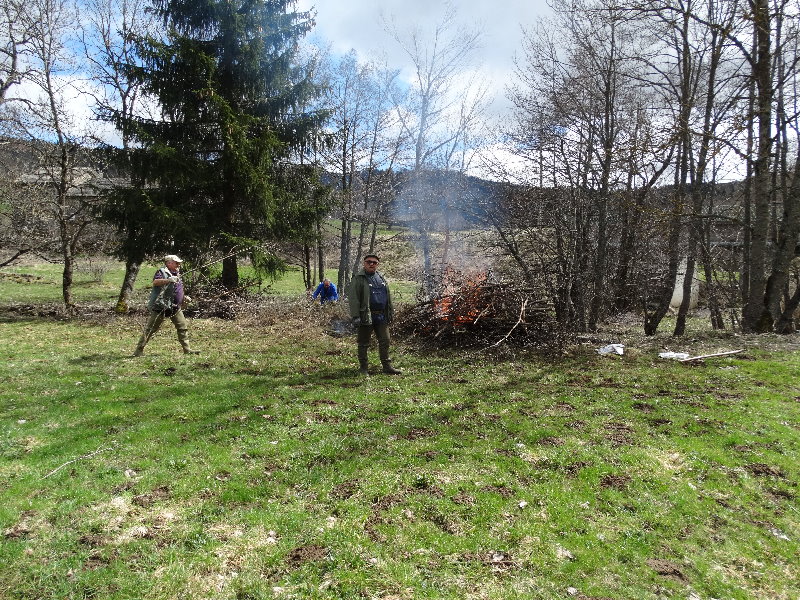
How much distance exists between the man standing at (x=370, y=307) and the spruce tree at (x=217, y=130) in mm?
8467

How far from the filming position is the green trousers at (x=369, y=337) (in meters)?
8.59

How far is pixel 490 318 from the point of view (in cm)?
1082

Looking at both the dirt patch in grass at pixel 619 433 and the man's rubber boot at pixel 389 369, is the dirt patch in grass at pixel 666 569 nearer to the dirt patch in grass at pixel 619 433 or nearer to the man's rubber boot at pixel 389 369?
the dirt patch in grass at pixel 619 433

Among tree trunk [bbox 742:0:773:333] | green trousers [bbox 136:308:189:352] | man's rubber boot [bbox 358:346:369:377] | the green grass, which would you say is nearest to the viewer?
man's rubber boot [bbox 358:346:369:377]

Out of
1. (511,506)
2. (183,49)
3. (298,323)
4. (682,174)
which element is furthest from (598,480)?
(183,49)

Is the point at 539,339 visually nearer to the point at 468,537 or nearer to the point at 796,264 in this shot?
the point at 468,537

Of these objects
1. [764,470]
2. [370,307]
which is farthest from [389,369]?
[764,470]

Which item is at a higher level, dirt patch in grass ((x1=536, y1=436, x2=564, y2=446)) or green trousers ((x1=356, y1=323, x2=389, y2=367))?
green trousers ((x1=356, y1=323, x2=389, y2=367))

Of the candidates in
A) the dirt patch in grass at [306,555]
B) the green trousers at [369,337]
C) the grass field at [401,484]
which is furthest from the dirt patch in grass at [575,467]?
the green trousers at [369,337]

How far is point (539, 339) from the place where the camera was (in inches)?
413

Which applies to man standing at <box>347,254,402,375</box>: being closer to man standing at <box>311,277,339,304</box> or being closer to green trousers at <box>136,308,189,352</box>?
green trousers at <box>136,308,189,352</box>

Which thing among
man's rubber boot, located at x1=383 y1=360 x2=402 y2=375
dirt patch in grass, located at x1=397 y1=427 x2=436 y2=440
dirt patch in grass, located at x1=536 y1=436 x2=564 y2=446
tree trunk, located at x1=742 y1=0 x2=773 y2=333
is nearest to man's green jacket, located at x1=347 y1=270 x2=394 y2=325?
man's rubber boot, located at x1=383 y1=360 x2=402 y2=375

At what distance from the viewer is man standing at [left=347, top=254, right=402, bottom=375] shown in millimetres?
8328

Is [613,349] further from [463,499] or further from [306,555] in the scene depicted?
[306,555]
